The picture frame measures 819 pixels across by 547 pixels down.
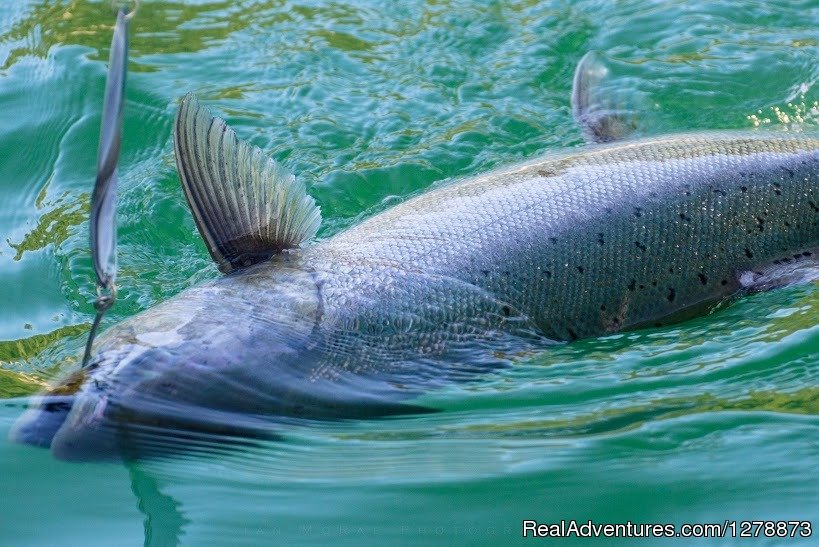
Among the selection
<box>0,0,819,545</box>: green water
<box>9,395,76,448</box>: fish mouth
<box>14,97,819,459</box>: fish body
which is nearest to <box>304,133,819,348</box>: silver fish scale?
<box>14,97,819,459</box>: fish body

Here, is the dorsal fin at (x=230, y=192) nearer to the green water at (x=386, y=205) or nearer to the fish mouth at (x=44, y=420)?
the green water at (x=386, y=205)

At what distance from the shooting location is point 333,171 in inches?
219

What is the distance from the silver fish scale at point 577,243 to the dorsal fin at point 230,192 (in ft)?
0.54

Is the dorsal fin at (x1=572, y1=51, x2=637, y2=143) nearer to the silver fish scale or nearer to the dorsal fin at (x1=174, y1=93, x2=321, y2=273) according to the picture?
the silver fish scale

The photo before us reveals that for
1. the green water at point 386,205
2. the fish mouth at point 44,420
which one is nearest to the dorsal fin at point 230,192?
the green water at point 386,205

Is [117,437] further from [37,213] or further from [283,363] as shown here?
[37,213]

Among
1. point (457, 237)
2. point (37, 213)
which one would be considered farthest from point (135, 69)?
point (457, 237)

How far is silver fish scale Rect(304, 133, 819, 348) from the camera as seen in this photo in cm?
379

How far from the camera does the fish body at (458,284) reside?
131 inches

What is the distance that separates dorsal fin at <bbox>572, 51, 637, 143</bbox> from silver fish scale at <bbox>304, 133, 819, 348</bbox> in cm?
85

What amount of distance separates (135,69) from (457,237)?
3337 millimetres

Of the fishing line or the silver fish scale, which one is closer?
the fishing line

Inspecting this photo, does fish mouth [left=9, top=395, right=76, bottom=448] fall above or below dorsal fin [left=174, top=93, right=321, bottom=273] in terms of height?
below

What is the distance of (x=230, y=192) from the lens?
154 inches
